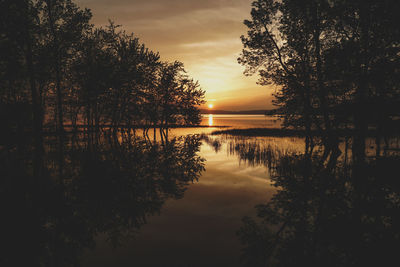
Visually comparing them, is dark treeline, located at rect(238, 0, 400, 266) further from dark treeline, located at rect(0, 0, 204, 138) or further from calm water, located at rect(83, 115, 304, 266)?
dark treeline, located at rect(0, 0, 204, 138)

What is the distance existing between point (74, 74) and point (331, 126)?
1624 inches

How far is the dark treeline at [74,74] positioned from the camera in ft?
83.4

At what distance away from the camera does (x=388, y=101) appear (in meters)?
20.2

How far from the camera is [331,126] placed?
2269 centimetres

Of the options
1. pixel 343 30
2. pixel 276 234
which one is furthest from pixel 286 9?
pixel 276 234

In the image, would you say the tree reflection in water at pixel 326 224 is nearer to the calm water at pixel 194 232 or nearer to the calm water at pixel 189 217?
the calm water at pixel 189 217

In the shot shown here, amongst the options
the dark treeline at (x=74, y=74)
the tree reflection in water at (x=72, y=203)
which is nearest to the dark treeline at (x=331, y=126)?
the tree reflection in water at (x=72, y=203)

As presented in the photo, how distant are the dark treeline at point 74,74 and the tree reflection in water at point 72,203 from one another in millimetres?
14846

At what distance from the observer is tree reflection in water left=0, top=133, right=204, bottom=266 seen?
606 cm

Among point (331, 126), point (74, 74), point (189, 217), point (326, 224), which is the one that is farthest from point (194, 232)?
point (74, 74)

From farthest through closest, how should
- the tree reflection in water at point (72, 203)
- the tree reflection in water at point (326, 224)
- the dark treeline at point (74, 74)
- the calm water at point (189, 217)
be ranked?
the dark treeline at point (74, 74)
the tree reflection in water at point (72, 203)
the calm water at point (189, 217)
the tree reflection in water at point (326, 224)

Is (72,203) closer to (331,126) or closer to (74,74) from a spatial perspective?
(331,126)

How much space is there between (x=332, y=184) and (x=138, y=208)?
1016cm

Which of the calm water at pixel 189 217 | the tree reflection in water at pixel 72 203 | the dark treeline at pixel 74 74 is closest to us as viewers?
the calm water at pixel 189 217
